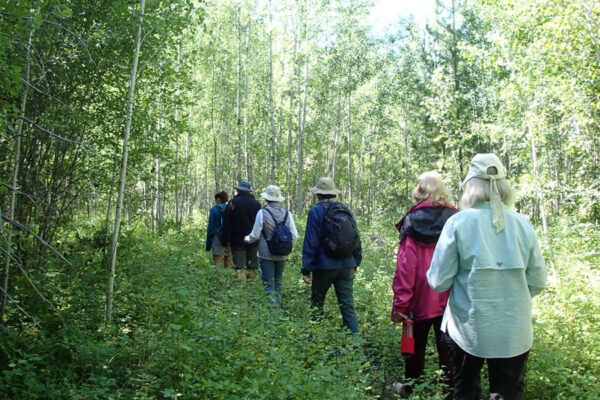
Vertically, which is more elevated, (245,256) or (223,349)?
(245,256)

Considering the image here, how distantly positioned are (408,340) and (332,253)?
159 centimetres

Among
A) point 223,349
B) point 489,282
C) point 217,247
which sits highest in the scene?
point 489,282

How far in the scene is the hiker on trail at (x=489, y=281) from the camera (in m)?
2.68

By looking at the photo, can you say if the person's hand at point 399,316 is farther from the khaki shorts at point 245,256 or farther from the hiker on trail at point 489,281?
the khaki shorts at point 245,256

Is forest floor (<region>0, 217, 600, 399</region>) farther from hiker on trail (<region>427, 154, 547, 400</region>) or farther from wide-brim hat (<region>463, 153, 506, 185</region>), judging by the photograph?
wide-brim hat (<region>463, 153, 506, 185</region>)

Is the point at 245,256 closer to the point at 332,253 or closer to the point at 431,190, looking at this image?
the point at 332,253

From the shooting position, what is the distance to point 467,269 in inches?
111

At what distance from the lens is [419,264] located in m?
3.93

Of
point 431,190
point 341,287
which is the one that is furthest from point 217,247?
point 431,190

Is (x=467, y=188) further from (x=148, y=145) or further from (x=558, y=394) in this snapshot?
(x=148, y=145)

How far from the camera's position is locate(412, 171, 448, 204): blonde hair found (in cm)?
397

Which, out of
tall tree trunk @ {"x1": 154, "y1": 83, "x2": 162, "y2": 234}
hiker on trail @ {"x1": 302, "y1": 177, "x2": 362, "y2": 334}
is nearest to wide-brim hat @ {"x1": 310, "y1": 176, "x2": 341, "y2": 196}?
hiker on trail @ {"x1": 302, "y1": 177, "x2": 362, "y2": 334}

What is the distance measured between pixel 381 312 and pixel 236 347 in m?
3.11

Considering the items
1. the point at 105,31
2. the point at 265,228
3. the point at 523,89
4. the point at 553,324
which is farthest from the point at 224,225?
the point at 523,89
